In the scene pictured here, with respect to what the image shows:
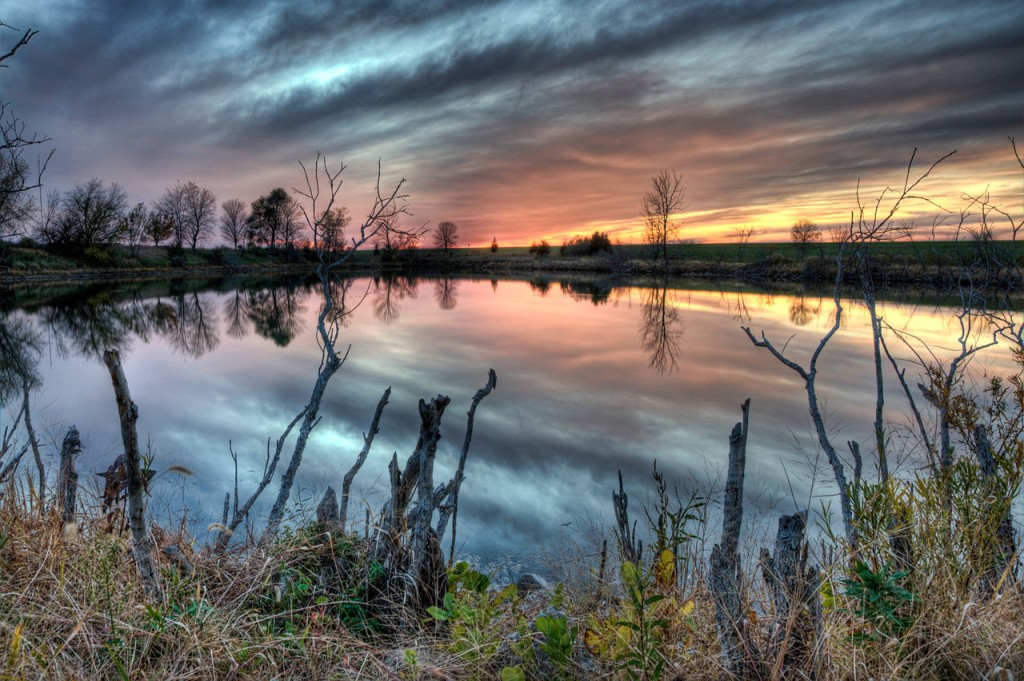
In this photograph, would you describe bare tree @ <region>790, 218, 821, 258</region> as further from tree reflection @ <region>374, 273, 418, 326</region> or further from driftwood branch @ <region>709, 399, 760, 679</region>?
driftwood branch @ <region>709, 399, 760, 679</region>

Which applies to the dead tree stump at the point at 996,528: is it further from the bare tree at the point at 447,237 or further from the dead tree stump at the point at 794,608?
the bare tree at the point at 447,237

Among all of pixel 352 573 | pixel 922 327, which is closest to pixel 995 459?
pixel 352 573

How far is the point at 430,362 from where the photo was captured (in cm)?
1872

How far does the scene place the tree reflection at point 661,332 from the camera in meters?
18.2

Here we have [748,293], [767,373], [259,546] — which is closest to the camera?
[259,546]

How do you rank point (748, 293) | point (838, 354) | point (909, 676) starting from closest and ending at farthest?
point (909, 676)
point (838, 354)
point (748, 293)

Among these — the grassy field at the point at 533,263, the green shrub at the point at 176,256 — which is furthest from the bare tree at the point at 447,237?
the green shrub at the point at 176,256

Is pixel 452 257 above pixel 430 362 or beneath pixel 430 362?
above

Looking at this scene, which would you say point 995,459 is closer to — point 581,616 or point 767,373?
point 581,616

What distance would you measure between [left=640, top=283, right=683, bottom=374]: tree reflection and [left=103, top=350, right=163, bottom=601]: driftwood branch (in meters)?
15.2

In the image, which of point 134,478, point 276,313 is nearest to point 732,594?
point 134,478

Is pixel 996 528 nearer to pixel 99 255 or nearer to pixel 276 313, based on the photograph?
pixel 276 313

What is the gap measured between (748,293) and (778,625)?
138ft

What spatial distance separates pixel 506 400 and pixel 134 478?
432 inches
